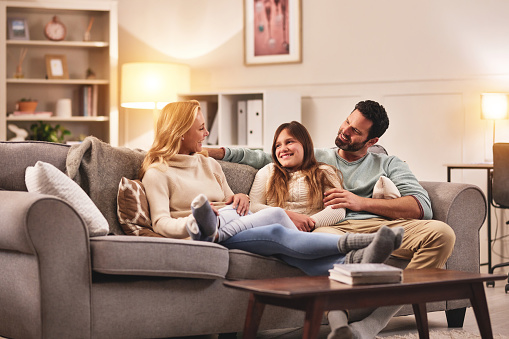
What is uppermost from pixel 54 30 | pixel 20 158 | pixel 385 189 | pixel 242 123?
pixel 54 30

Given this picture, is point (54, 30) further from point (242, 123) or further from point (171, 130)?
point (171, 130)

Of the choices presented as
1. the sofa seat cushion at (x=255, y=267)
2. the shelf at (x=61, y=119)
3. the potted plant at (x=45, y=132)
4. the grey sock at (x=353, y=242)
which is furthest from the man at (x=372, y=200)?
the potted plant at (x=45, y=132)

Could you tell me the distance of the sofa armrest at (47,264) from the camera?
2.07 meters

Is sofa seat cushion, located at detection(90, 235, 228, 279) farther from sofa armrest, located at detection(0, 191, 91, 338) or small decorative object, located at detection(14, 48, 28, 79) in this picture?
small decorative object, located at detection(14, 48, 28, 79)

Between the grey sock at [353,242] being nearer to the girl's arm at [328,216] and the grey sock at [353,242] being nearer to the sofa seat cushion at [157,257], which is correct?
the sofa seat cushion at [157,257]

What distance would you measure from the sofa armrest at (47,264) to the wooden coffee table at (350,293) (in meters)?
0.52

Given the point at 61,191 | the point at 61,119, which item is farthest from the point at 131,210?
the point at 61,119

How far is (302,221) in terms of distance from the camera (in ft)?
9.20

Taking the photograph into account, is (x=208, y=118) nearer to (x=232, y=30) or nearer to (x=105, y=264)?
(x=232, y=30)

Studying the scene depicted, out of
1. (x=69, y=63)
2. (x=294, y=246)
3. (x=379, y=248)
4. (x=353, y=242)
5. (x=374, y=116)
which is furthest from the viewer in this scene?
(x=69, y=63)

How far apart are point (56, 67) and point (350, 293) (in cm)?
400

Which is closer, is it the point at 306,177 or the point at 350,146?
the point at 306,177

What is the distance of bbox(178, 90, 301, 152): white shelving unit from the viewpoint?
4.79m

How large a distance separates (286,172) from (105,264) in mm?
1107
